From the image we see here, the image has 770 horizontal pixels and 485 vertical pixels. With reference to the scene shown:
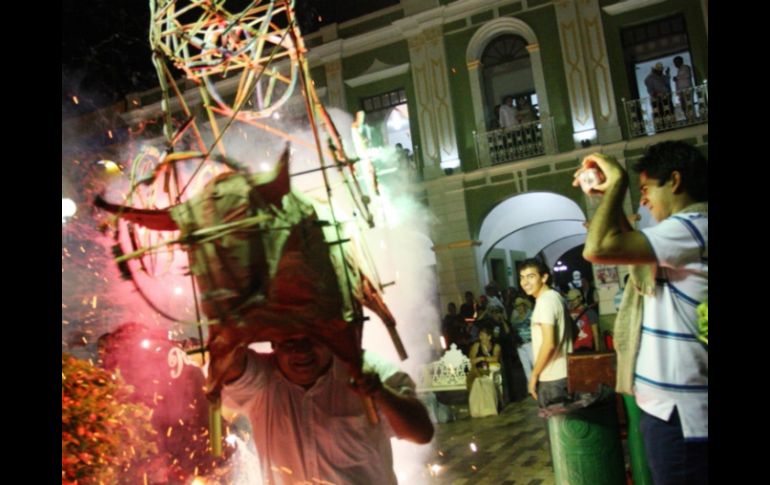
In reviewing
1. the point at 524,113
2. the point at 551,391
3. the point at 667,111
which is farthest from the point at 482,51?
the point at 551,391

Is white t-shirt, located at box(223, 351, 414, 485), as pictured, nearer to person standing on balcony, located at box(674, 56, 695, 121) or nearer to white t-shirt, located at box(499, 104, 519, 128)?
white t-shirt, located at box(499, 104, 519, 128)

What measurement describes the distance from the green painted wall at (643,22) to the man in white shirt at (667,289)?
7.52 meters

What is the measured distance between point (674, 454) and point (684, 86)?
847 cm

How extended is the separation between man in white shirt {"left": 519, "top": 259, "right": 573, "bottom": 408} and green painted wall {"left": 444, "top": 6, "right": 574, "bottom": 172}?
564 centimetres

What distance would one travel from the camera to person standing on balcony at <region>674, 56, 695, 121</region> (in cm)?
877

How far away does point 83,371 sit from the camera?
238cm

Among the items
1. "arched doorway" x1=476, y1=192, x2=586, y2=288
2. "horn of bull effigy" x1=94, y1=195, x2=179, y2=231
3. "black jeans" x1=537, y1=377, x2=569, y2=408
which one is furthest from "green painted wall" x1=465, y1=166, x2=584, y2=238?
"horn of bull effigy" x1=94, y1=195, x2=179, y2=231

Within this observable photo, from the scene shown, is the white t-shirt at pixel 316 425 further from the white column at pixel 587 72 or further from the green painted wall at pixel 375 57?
the white column at pixel 587 72

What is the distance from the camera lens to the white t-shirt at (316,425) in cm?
200

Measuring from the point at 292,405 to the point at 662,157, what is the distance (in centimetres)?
166

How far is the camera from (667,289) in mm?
Answer: 2094

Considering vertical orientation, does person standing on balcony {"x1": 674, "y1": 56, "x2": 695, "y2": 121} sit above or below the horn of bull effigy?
above
